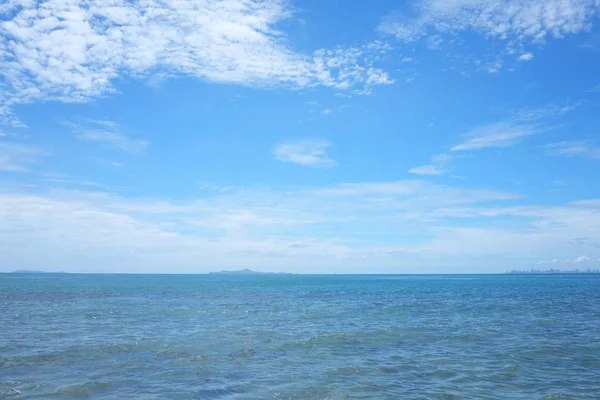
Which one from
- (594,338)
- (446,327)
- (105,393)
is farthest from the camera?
(446,327)

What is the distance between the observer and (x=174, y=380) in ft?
57.7

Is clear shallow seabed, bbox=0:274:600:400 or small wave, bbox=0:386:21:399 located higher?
small wave, bbox=0:386:21:399

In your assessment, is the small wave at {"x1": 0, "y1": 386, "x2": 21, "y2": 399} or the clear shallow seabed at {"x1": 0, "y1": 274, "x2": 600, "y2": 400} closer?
the small wave at {"x1": 0, "y1": 386, "x2": 21, "y2": 399}

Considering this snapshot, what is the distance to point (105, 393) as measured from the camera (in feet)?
51.6

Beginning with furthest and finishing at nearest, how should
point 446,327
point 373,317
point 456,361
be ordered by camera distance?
point 373,317 → point 446,327 → point 456,361

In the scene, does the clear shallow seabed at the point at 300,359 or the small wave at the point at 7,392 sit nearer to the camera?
the small wave at the point at 7,392

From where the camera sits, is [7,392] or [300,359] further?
[300,359]

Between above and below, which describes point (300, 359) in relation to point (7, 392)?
below

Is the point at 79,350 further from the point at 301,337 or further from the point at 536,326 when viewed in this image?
the point at 536,326

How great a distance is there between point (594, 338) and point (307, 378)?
20702 mm

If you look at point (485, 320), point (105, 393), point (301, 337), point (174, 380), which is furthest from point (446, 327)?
point (105, 393)

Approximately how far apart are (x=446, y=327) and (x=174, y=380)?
72.5ft

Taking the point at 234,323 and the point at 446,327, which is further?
the point at 234,323

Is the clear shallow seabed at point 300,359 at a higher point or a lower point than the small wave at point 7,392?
lower
